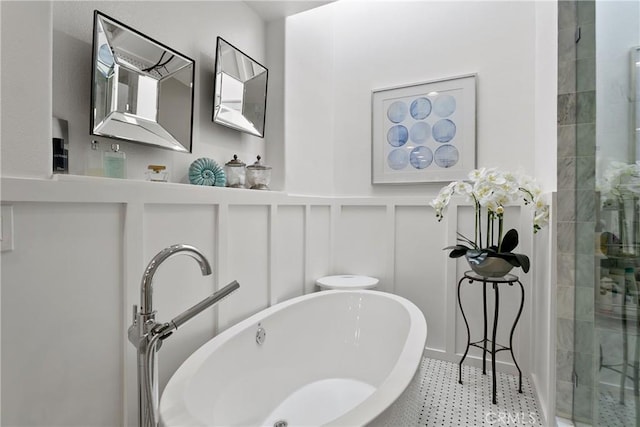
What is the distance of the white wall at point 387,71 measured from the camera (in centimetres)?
231

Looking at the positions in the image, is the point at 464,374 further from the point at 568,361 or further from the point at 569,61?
the point at 569,61

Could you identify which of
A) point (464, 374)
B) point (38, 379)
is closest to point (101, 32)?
point (38, 379)

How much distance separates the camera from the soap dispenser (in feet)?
4.32

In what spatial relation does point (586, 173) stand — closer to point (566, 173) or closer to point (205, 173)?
point (566, 173)

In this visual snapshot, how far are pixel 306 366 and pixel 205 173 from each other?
1.20 m

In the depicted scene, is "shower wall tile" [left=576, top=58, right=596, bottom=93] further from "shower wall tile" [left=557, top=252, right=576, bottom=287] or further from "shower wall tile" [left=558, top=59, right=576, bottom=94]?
"shower wall tile" [left=557, top=252, right=576, bottom=287]

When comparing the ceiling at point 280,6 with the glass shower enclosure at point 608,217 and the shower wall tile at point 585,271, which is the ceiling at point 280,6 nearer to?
the glass shower enclosure at point 608,217

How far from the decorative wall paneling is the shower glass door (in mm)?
894

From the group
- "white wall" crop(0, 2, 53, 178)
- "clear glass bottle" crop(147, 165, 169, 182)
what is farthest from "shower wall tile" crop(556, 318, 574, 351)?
"white wall" crop(0, 2, 53, 178)

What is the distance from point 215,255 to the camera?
64.6 inches

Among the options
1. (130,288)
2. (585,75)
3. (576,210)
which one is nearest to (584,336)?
(576,210)

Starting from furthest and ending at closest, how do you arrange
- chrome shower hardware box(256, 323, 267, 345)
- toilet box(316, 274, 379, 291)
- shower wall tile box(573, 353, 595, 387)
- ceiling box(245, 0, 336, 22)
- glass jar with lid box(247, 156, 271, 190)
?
1. toilet box(316, 274, 379, 291)
2. ceiling box(245, 0, 336, 22)
3. glass jar with lid box(247, 156, 271, 190)
4. chrome shower hardware box(256, 323, 267, 345)
5. shower wall tile box(573, 353, 595, 387)

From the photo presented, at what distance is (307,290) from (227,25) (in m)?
1.80

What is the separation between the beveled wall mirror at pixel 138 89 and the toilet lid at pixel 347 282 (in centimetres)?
134
